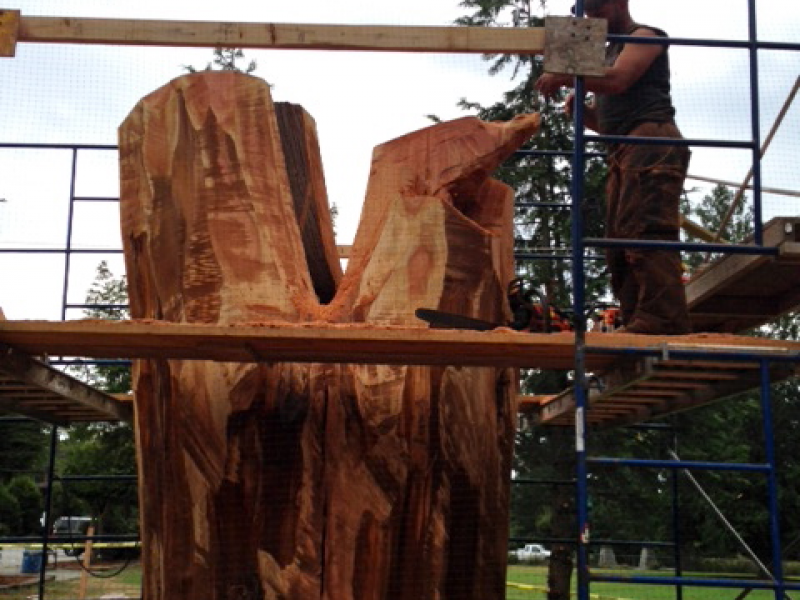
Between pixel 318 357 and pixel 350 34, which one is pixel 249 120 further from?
pixel 318 357

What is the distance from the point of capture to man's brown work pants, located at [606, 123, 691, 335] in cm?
479

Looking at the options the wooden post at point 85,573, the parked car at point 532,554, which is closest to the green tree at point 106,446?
the wooden post at point 85,573

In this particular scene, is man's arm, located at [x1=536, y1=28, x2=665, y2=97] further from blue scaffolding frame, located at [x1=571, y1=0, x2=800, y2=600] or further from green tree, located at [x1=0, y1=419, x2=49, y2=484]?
green tree, located at [x1=0, y1=419, x2=49, y2=484]

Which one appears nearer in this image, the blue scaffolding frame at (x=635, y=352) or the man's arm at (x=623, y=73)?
the blue scaffolding frame at (x=635, y=352)

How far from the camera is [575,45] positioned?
4.38 metres

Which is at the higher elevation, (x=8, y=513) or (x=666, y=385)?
(x=666, y=385)

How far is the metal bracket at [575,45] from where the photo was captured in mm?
4328

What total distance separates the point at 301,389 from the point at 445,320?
0.59 metres

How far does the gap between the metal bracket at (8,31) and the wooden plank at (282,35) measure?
0.10 feet

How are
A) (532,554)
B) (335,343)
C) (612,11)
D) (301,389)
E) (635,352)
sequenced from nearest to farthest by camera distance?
(335,343), (301,389), (635,352), (612,11), (532,554)

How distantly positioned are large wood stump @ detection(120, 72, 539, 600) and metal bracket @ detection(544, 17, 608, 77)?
0.83 feet

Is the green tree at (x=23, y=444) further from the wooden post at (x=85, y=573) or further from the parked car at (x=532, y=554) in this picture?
the parked car at (x=532, y=554)

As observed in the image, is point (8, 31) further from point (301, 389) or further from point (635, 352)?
point (635, 352)

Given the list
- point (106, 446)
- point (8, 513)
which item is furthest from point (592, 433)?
point (8, 513)
